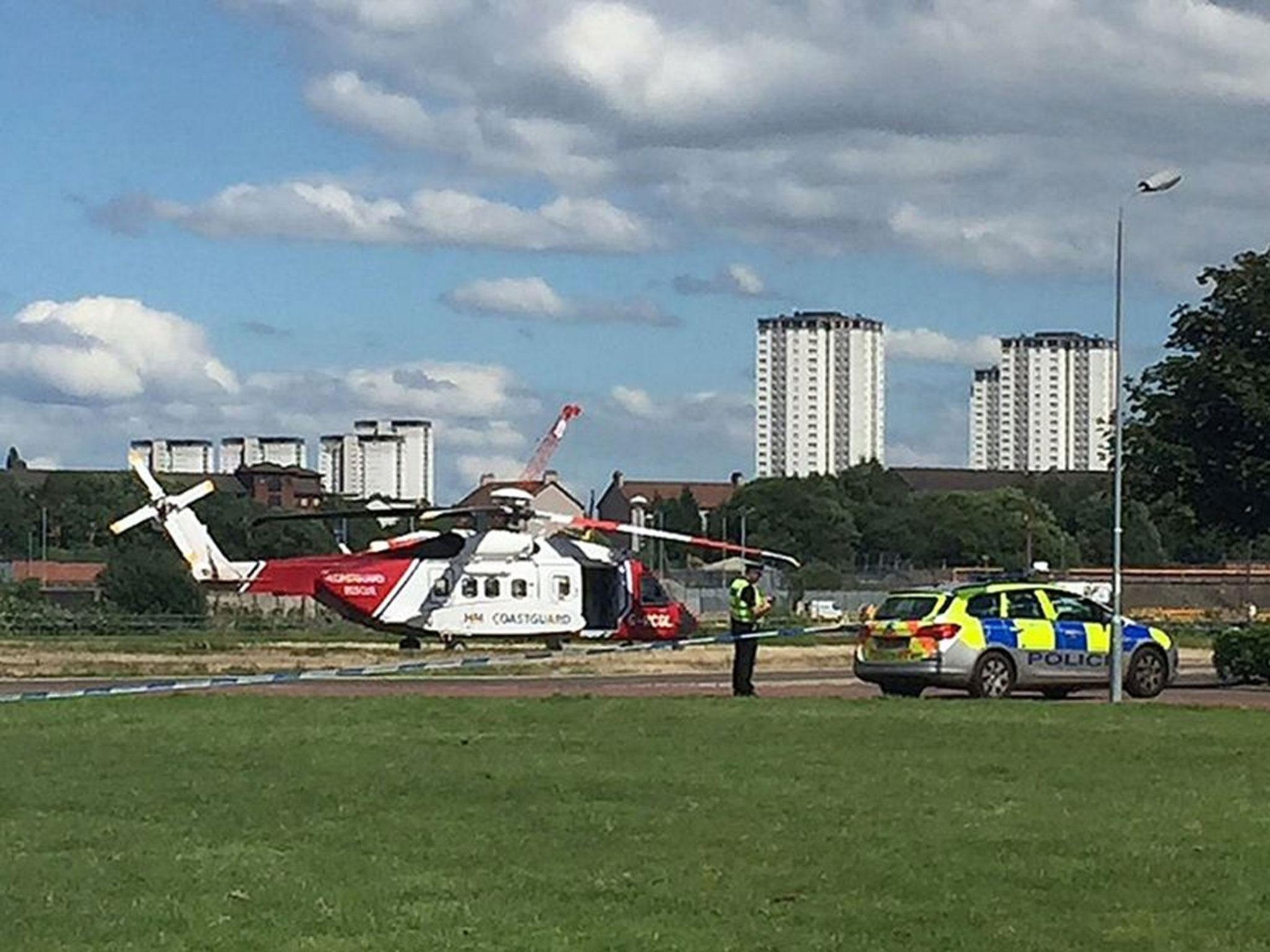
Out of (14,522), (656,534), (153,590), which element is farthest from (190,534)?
(14,522)

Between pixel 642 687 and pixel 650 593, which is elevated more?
pixel 650 593

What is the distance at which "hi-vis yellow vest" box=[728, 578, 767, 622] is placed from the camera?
93.0 ft

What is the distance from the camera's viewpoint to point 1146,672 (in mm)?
29703

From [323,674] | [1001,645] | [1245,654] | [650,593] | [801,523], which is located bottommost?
[323,674]

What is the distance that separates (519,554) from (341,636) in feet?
38.2

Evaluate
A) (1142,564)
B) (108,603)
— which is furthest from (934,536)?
(108,603)

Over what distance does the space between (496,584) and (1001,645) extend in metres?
23.1

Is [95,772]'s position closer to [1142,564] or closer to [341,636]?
[341,636]

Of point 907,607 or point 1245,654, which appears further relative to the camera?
point 1245,654

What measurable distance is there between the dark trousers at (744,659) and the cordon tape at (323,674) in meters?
0.08

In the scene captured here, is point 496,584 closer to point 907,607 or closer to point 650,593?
point 650,593

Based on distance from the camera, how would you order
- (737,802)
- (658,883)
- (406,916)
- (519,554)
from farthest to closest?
1. (519,554)
2. (737,802)
3. (658,883)
4. (406,916)

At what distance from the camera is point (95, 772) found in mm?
17594

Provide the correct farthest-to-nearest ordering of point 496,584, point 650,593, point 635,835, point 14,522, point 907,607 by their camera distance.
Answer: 1. point 14,522
2. point 650,593
3. point 496,584
4. point 907,607
5. point 635,835
